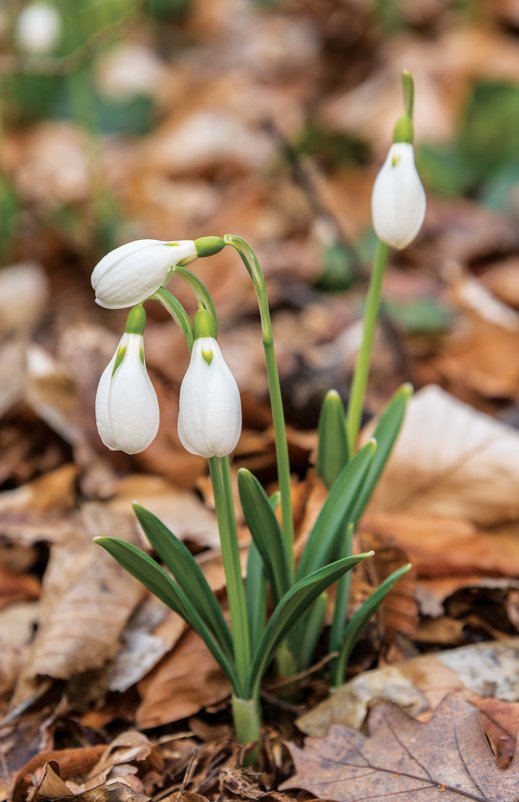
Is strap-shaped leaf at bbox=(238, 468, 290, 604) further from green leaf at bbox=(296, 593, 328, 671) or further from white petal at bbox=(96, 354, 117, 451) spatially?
white petal at bbox=(96, 354, 117, 451)

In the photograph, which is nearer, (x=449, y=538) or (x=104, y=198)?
(x=449, y=538)

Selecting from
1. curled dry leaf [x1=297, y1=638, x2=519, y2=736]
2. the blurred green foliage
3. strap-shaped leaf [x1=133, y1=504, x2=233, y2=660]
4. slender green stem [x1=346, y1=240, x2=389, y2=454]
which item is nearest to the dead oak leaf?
curled dry leaf [x1=297, y1=638, x2=519, y2=736]

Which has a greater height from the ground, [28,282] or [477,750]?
[477,750]

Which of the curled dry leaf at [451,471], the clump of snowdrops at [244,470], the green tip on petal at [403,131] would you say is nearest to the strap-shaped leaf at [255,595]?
the clump of snowdrops at [244,470]

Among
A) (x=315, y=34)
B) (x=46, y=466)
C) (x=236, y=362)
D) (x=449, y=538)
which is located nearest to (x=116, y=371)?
(x=449, y=538)

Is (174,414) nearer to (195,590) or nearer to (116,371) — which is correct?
(195,590)

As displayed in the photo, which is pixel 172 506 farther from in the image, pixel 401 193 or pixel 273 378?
pixel 401 193
